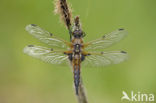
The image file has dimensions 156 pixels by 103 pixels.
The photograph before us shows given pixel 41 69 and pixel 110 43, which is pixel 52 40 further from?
pixel 41 69

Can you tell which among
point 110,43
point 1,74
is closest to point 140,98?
point 110,43

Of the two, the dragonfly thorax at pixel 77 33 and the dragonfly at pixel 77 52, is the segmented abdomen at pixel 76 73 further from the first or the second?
the dragonfly thorax at pixel 77 33

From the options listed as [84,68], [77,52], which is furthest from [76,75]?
[84,68]

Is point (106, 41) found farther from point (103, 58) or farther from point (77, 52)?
point (77, 52)

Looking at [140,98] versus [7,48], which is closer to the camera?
[140,98]

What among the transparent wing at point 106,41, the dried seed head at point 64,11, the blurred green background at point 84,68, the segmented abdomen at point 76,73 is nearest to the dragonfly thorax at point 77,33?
the transparent wing at point 106,41

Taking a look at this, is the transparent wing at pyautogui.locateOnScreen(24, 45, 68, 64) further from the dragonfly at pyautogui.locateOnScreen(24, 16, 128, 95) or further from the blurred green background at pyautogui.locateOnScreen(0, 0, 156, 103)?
the blurred green background at pyautogui.locateOnScreen(0, 0, 156, 103)
